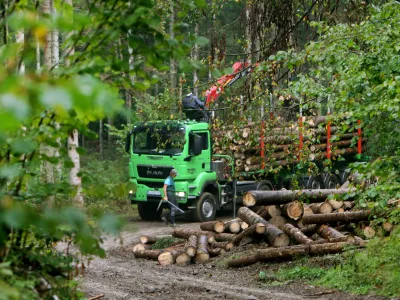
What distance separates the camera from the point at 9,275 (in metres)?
4.39

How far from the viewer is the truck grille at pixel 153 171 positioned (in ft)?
63.1

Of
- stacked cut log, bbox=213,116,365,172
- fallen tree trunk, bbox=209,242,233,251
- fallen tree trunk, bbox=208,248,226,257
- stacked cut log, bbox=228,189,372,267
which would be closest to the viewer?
stacked cut log, bbox=213,116,365,172

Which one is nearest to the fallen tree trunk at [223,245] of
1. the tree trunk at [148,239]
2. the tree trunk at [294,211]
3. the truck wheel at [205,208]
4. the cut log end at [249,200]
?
the cut log end at [249,200]

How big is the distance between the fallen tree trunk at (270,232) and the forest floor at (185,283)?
74cm

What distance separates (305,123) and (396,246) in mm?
2421

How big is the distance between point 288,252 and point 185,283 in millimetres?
2078

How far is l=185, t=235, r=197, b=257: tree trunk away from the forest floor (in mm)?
266

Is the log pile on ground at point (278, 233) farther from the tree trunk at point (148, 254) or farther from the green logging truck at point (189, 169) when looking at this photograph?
the green logging truck at point (189, 169)

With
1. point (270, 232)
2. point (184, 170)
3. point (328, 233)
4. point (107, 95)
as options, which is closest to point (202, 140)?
point (184, 170)

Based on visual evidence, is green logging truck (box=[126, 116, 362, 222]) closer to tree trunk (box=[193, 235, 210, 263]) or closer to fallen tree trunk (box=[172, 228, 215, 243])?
fallen tree trunk (box=[172, 228, 215, 243])

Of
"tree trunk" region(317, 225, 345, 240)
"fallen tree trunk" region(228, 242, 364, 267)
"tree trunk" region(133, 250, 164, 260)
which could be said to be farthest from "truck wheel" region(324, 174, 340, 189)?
"fallen tree trunk" region(228, 242, 364, 267)

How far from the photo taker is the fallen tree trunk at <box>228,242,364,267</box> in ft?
39.2

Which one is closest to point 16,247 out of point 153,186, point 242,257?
point 242,257

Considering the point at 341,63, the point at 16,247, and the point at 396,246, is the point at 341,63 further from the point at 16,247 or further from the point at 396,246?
the point at 16,247
